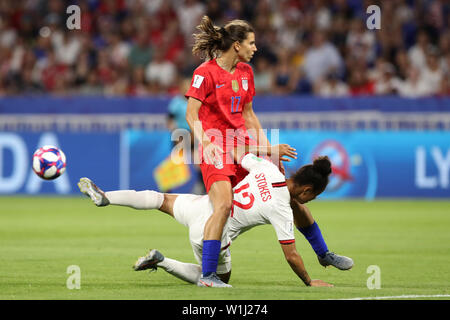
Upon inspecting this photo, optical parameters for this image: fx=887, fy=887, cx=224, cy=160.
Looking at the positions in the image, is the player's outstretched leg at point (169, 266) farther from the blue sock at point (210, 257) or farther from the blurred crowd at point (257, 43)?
the blurred crowd at point (257, 43)

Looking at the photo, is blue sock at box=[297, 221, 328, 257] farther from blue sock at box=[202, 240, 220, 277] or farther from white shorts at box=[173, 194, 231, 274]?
blue sock at box=[202, 240, 220, 277]

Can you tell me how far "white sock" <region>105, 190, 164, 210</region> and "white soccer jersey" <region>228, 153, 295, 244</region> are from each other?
2.21ft

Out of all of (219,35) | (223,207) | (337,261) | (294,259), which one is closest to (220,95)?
(219,35)

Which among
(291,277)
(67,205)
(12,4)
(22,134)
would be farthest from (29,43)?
(291,277)

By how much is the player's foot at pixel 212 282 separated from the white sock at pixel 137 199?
85cm

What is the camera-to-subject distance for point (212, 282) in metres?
7.31

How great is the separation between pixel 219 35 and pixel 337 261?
233 cm

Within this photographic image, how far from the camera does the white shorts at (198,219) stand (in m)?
7.60

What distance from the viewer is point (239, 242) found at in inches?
440

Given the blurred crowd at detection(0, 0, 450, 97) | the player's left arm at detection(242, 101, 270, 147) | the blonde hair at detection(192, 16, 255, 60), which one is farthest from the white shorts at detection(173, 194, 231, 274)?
the blurred crowd at detection(0, 0, 450, 97)

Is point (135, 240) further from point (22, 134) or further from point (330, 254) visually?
point (22, 134)

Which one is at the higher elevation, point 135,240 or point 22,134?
point 22,134
